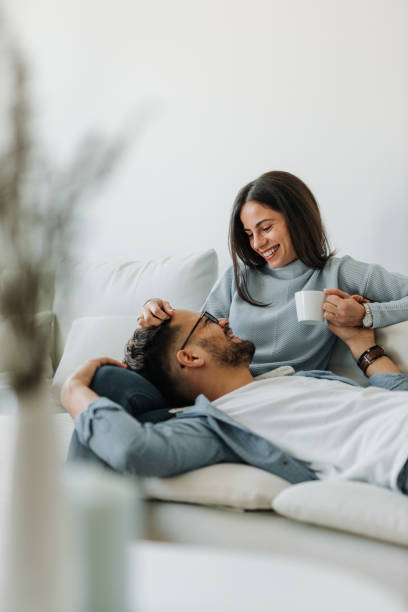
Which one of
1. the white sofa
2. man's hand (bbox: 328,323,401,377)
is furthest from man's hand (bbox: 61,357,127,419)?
man's hand (bbox: 328,323,401,377)

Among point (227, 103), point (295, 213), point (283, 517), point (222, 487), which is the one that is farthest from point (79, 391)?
point (227, 103)

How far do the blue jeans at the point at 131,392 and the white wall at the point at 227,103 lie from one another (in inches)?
30.9

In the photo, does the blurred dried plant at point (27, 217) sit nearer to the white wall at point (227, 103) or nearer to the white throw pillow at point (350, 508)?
the white throw pillow at point (350, 508)

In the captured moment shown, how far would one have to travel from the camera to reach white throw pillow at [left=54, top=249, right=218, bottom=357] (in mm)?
2316

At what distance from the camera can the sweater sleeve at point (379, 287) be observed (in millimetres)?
1756

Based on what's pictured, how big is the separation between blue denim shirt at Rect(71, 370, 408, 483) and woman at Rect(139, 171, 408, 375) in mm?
660

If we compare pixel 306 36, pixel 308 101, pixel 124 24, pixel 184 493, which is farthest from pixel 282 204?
pixel 124 24

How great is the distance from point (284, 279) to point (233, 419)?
2.81 feet

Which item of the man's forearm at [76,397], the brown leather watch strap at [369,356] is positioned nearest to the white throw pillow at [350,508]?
the man's forearm at [76,397]

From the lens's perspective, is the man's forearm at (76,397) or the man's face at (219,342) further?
the man's face at (219,342)

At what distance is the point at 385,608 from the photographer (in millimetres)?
536

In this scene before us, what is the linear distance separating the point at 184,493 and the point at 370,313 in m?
0.88

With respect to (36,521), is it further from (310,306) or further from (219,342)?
(310,306)

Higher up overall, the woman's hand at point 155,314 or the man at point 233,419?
the woman's hand at point 155,314
